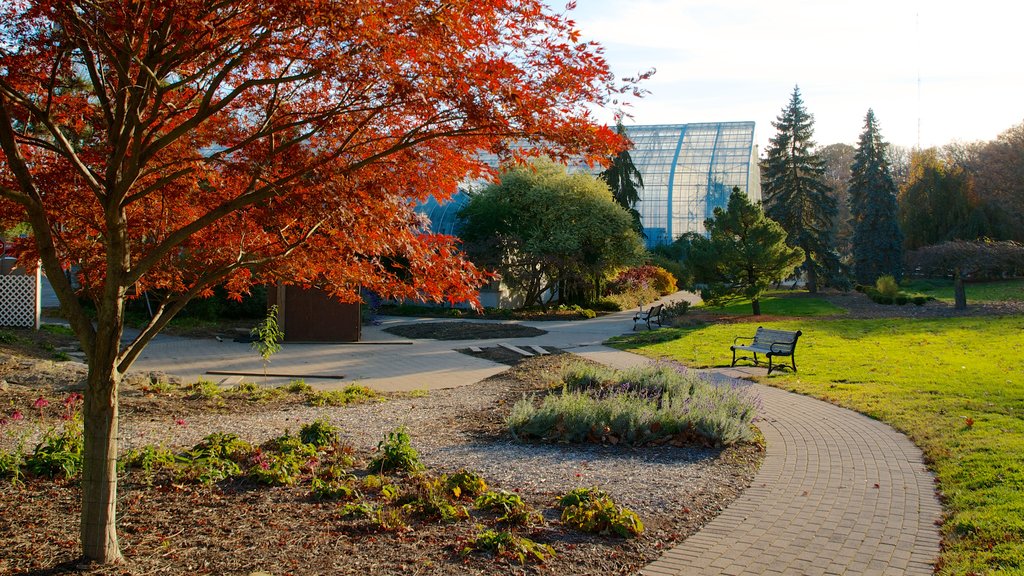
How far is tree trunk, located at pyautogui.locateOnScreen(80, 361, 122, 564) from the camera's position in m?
3.73

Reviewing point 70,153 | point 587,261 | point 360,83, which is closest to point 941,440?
point 360,83

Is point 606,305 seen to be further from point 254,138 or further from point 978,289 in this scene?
point 254,138

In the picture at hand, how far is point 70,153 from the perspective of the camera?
3656mm

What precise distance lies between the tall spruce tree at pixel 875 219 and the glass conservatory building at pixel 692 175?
24.4 feet

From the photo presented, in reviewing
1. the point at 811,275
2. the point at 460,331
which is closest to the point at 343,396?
the point at 460,331

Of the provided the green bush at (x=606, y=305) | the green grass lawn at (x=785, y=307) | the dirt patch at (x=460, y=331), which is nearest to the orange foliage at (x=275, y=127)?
the dirt patch at (x=460, y=331)

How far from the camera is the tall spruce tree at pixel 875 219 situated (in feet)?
139

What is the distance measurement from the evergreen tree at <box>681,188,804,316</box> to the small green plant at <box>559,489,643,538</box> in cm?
2118

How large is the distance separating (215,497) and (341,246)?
211cm

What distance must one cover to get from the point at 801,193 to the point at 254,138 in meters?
40.8

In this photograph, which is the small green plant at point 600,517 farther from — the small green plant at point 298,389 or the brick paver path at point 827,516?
the small green plant at point 298,389

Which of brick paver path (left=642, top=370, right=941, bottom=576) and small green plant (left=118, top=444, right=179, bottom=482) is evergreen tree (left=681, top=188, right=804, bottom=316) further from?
small green plant (left=118, top=444, right=179, bottom=482)

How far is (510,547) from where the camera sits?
416 cm

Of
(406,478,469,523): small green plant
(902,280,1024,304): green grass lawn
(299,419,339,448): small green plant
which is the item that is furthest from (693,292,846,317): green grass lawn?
(406,478,469,523): small green plant
